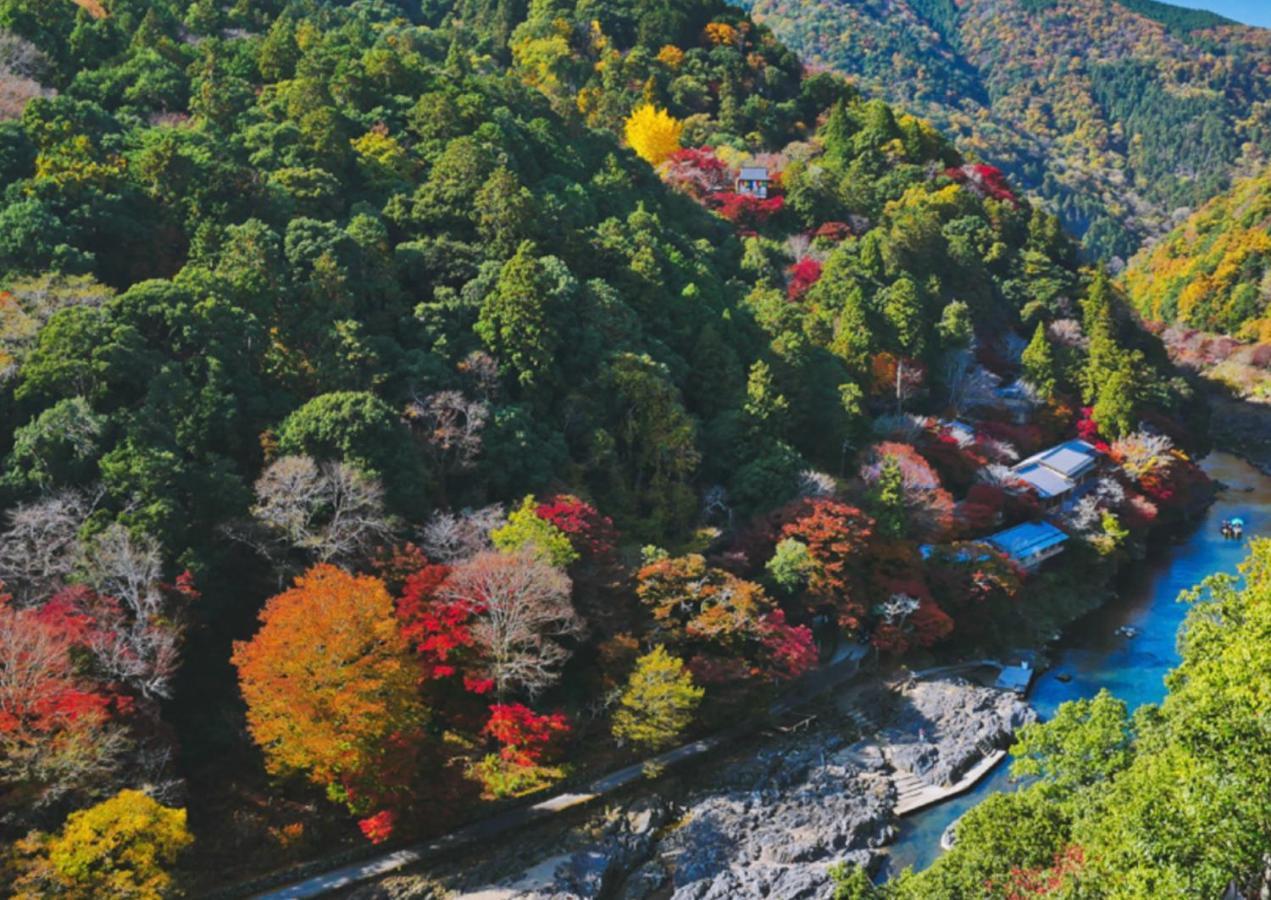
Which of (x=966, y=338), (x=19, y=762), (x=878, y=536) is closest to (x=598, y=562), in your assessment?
(x=878, y=536)

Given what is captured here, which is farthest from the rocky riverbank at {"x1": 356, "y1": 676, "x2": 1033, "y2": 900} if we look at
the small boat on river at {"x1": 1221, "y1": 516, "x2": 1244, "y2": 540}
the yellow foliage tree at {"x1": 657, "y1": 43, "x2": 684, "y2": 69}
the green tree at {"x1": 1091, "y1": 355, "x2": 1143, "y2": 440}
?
the yellow foliage tree at {"x1": 657, "y1": 43, "x2": 684, "y2": 69}

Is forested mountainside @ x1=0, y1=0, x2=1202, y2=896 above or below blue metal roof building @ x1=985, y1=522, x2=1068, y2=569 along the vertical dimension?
above

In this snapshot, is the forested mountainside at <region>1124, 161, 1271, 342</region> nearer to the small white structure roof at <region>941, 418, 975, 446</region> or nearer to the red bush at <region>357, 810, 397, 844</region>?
the small white structure roof at <region>941, 418, 975, 446</region>

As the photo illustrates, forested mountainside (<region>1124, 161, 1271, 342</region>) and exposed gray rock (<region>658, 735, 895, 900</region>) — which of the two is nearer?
exposed gray rock (<region>658, 735, 895, 900</region>)

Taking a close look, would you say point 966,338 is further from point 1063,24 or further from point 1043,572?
point 1063,24

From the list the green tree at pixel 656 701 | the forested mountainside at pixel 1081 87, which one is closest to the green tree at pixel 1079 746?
the green tree at pixel 656 701

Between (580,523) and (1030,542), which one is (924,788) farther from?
(1030,542)

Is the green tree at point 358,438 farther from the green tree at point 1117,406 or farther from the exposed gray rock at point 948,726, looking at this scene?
the green tree at point 1117,406
